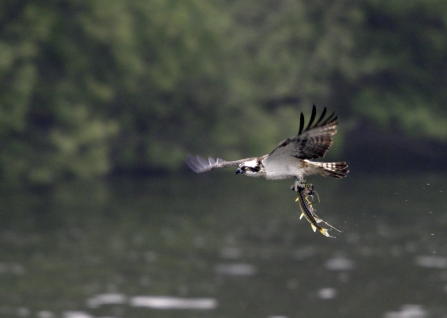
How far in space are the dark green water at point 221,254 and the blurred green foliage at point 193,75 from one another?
142 inches

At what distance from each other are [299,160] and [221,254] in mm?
18126

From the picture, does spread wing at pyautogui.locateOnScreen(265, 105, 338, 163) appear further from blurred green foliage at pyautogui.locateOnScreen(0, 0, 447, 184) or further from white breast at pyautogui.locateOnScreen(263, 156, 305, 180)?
blurred green foliage at pyautogui.locateOnScreen(0, 0, 447, 184)

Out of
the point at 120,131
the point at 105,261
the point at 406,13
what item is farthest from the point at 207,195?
the point at 406,13

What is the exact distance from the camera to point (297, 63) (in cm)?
4547

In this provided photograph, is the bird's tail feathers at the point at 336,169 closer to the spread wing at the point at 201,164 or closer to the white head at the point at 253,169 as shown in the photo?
the white head at the point at 253,169

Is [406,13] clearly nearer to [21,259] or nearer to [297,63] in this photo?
[297,63]

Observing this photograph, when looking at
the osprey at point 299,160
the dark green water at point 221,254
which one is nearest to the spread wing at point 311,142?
the osprey at point 299,160

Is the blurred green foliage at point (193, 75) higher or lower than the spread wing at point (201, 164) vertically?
higher

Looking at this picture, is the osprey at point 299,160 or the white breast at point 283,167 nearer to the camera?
the osprey at point 299,160

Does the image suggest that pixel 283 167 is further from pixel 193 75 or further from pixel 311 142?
pixel 193 75

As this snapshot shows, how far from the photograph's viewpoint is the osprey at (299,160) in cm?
812

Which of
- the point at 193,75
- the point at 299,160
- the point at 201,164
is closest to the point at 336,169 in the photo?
the point at 299,160

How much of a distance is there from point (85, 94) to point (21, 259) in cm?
1697

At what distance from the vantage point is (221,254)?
2648 cm
